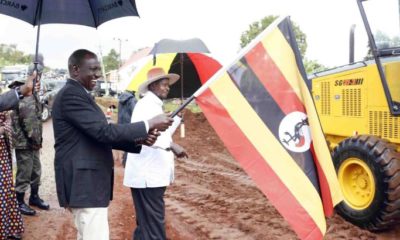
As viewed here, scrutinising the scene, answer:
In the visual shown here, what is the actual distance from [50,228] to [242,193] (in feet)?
10.3

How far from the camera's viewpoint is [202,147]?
1279 centimetres

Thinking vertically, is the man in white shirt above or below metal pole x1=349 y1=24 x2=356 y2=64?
below

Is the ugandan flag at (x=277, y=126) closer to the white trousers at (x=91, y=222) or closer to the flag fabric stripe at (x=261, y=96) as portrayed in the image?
the flag fabric stripe at (x=261, y=96)

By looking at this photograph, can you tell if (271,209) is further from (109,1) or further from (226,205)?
(109,1)

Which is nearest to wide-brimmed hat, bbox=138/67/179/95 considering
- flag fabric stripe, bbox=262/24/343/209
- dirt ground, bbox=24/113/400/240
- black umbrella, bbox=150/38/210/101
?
flag fabric stripe, bbox=262/24/343/209

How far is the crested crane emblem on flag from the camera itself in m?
3.26

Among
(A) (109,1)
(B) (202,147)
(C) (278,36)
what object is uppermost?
(A) (109,1)

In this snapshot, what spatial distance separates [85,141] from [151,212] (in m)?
1.32

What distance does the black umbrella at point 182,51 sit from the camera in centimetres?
902

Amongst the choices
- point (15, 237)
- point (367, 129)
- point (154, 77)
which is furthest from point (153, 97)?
point (367, 129)

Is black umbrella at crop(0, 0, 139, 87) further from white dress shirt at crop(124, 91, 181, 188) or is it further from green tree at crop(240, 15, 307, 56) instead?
green tree at crop(240, 15, 307, 56)

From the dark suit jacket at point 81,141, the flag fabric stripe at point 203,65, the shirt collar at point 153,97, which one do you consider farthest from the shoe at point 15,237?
the flag fabric stripe at point 203,65

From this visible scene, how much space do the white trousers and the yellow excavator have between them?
341 cm

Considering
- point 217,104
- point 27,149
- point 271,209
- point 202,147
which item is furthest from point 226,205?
point 202,147
